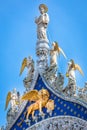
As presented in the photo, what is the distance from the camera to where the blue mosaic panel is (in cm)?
1110

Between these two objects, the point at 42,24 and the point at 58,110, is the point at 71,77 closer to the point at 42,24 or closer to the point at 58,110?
the point at 58,110

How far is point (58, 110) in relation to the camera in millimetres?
11438

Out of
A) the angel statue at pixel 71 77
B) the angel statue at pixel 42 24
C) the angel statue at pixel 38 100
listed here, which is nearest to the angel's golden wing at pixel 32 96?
the angel statue at pixel 38 100

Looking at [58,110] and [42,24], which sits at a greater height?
[42,24]

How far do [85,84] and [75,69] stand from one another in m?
0.70

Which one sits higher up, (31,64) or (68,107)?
(31,64)

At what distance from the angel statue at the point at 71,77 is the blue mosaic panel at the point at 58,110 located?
0.22 metres

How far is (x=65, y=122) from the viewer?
11148 millimetres

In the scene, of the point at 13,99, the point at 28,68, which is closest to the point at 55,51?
the point at 28,68

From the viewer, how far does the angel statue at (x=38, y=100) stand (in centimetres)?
1167

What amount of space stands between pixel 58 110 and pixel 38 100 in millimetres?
590

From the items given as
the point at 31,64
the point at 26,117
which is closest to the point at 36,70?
the point at 31,64

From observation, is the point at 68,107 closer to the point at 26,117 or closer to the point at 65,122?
the point at 65,122

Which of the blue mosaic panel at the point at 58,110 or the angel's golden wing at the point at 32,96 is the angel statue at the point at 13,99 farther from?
the angel's golden wing at the point at 32,96
